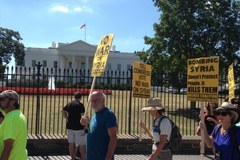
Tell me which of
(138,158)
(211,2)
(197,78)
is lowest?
(138,158)

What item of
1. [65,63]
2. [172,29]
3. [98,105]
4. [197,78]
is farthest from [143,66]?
[65,63]

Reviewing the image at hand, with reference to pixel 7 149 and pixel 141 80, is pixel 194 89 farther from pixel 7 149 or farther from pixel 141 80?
pixel 7 149

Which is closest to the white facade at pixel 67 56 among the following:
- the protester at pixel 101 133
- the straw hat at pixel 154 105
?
the straw hat at pixel 154 105

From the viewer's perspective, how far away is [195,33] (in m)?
23.7

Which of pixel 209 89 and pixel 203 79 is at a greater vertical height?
pixel 203 79

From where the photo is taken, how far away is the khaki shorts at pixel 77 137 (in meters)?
10.5

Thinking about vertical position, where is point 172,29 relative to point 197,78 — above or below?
above

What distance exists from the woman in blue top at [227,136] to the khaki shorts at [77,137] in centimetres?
573

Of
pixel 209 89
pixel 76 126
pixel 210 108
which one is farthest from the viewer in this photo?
pixel 76 126

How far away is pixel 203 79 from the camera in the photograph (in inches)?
333

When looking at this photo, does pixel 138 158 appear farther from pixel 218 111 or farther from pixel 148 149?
pixel 218 111

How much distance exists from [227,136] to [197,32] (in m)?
19.5

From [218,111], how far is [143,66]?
7.24m

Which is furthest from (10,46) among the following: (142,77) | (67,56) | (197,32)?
(142,77)
